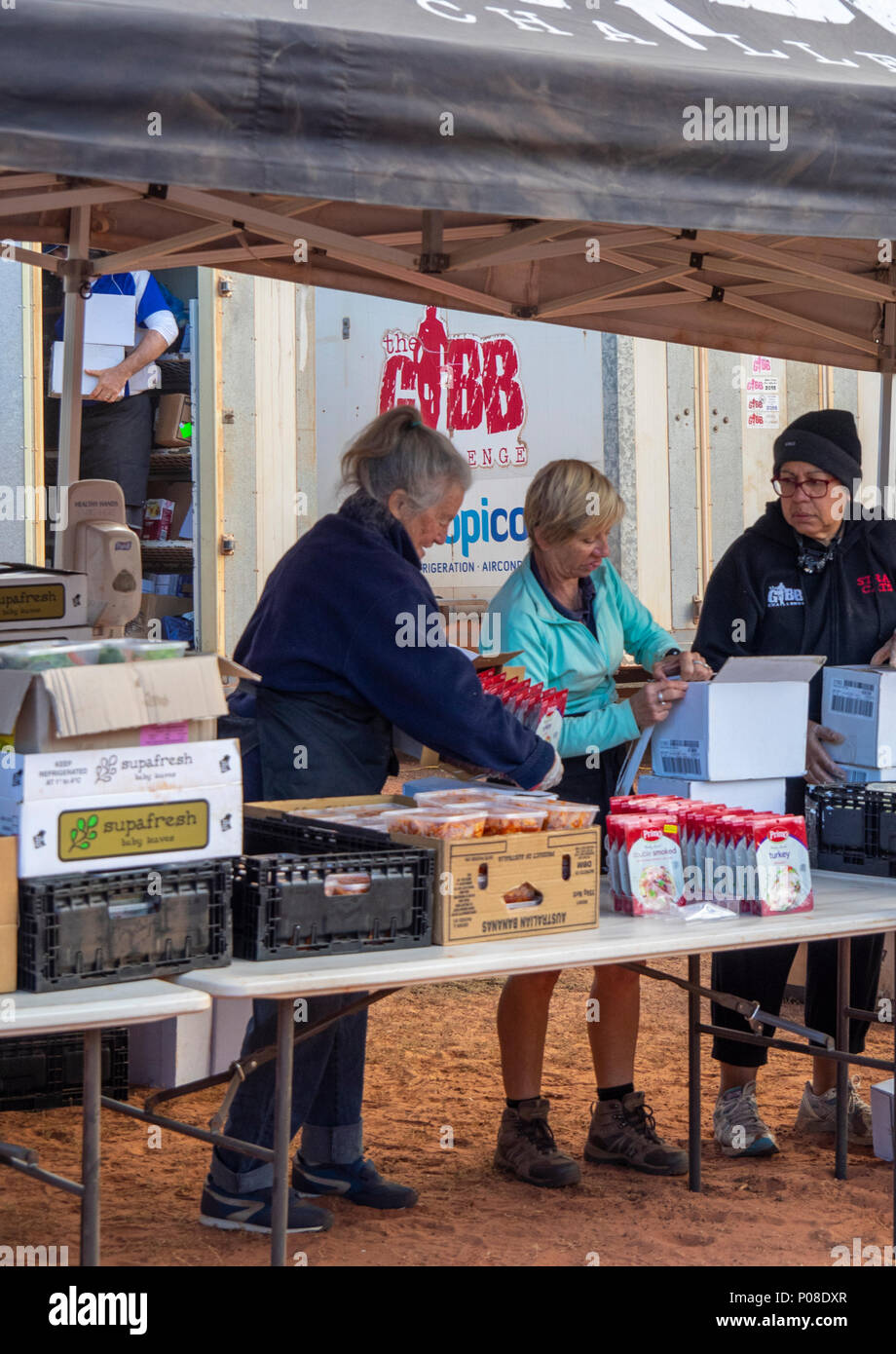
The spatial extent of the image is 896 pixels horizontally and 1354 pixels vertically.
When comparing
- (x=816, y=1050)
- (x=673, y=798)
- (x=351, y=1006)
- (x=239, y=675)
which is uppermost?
(x=239, y=675)

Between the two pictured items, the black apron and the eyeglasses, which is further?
the black apron

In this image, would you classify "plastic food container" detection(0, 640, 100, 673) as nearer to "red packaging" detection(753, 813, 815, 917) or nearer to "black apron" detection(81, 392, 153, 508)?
"red packaging" detection(753, 813, 815, 917)

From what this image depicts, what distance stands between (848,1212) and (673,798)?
1.20 m

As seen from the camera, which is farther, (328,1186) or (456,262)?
(456,262)

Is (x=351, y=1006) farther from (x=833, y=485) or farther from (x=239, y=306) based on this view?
(x=239, y=306)

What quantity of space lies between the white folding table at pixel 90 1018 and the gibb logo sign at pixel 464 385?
5.44m

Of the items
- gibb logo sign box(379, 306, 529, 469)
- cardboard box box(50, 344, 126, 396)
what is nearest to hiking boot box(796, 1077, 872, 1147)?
gibb logo sign box(379, 306, 529, 469)

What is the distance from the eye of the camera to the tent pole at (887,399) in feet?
17.7

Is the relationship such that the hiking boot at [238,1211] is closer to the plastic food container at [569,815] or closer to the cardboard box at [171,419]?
the plastic food container at [569,815]

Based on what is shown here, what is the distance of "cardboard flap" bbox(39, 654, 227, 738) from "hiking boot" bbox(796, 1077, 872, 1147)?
254 centimetres

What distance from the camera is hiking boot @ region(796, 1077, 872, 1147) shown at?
432cm

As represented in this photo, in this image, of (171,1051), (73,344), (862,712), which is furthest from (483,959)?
(73,344)

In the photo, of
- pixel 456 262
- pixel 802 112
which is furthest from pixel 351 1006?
pixel 456 262

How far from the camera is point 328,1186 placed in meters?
3.74
